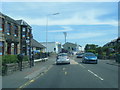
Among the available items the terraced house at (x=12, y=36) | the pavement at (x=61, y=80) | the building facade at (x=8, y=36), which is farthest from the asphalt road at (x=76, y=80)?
the building facade at (x=8, y=36)

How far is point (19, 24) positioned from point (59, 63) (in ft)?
29.0

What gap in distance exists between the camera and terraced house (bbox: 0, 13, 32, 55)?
26.5m

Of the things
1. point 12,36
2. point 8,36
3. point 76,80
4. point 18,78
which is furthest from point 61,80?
point 12,36

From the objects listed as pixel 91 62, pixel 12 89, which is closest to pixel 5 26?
pixel 91 62

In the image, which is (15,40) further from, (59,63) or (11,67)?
(11,67)

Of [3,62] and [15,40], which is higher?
[15,40]

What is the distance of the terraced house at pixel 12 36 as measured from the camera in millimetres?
26469

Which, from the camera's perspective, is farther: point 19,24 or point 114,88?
point 19,24

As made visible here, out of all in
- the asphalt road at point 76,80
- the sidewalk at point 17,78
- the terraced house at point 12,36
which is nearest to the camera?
the asphalt road at point 76,80

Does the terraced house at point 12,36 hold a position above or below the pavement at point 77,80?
above

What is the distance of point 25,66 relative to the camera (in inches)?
882

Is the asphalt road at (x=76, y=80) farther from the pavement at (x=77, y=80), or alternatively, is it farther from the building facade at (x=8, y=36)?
the building facade at (x=8, y=36)

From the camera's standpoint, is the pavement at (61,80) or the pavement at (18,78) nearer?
the pavement at (61,80)

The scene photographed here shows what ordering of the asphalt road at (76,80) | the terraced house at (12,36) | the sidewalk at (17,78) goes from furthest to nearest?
the terraced house at (12,36), the sidewalk at (17,78), the asphalt road at (76,80)
